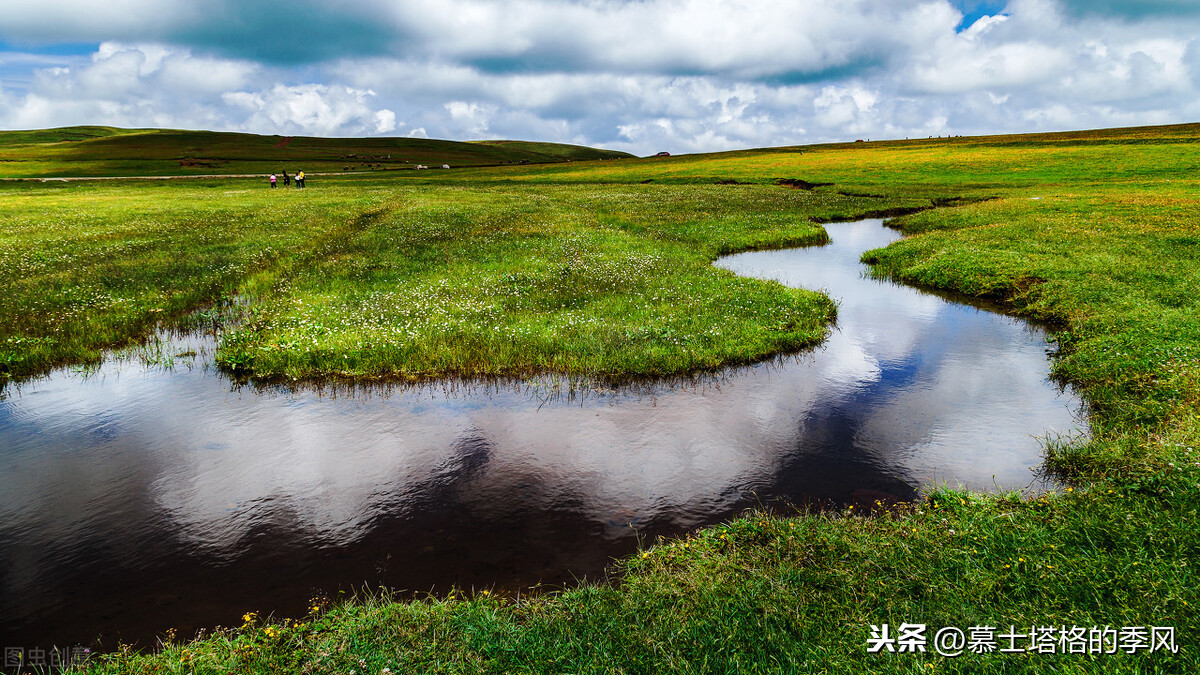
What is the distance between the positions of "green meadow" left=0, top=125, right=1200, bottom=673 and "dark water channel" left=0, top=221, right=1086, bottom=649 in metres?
0.66

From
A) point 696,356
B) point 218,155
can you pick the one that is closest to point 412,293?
point 696,356

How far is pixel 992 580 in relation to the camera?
5.28 metres

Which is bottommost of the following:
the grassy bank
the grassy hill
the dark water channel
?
the dark water channel

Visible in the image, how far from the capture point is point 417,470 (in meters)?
8.61

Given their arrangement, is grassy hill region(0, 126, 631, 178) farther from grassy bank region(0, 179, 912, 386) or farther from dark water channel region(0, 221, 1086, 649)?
dark water channel region(0, 221, 1086, 649)

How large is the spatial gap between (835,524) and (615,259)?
1733 cm

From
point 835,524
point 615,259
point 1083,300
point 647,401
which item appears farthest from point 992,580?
point 615,259

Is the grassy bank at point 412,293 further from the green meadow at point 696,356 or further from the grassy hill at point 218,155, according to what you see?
the grassy hill at point 218,155

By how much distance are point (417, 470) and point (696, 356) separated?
22.3 feet

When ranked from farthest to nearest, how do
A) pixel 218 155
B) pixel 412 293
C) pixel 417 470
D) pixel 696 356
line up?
pixel 218 155
pixel 412 293
pixel 696 356
pixel 417 470

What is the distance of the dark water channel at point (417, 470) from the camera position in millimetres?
6352

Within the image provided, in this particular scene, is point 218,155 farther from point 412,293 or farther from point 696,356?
point 696,356

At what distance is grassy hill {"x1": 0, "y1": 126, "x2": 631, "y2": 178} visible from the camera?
325 feet

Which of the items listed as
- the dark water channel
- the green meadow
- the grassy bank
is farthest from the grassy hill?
the dark water channel
